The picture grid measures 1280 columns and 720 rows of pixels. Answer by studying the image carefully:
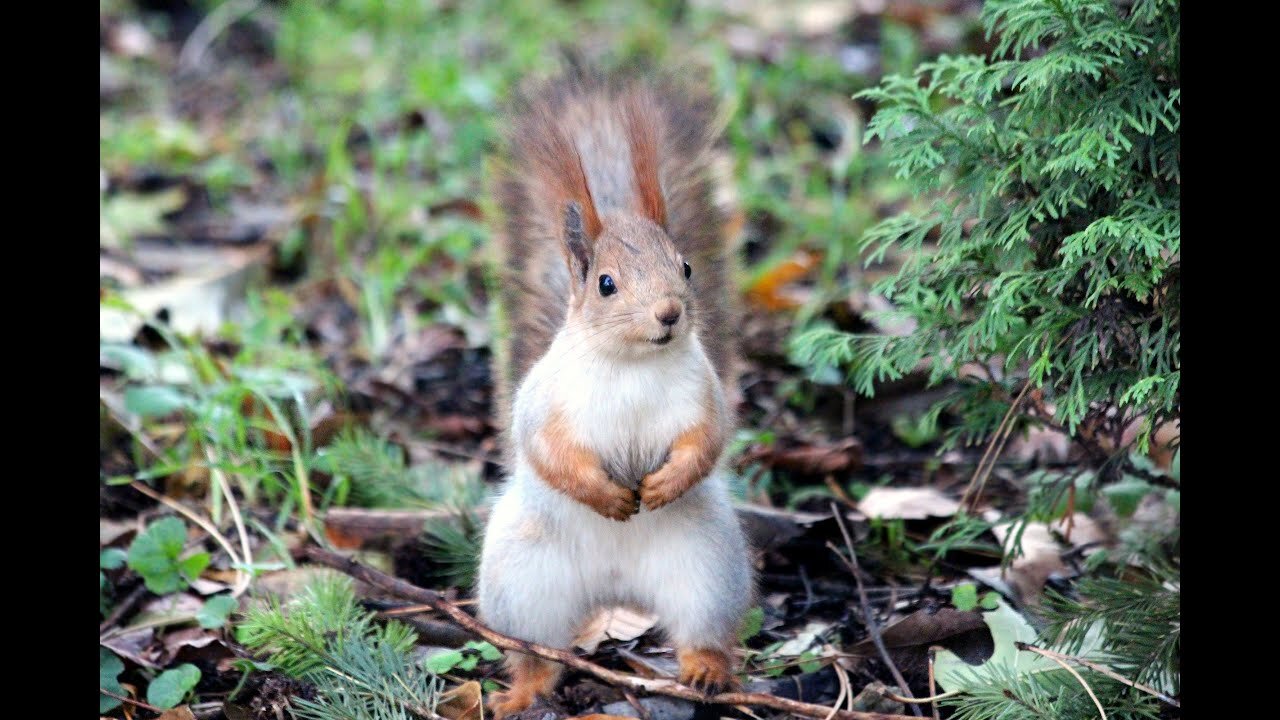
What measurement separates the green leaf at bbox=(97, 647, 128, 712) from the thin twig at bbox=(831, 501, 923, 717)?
106 cm

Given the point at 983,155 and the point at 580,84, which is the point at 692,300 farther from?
the point at 580,84

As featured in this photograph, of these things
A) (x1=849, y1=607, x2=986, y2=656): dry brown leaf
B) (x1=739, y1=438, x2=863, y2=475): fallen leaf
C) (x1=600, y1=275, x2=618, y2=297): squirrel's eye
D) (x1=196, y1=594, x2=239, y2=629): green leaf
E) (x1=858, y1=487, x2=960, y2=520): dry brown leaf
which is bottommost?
(x1=196, y1=594, x2=239, y2=629): green leaf

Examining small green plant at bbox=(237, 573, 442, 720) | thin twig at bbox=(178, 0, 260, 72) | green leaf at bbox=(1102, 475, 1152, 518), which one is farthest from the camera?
thin twig at bbox=(178, 0, 260, 72)

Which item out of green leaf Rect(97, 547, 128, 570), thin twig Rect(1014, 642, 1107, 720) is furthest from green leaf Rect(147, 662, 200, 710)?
thin twig Rect(1014, 642, 1107, 720)

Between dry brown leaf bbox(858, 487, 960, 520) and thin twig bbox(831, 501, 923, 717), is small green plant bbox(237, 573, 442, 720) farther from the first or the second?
dry brown leaf bbox(858, 487, 960, 520)

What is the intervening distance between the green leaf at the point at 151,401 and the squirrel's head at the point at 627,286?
1030 mm

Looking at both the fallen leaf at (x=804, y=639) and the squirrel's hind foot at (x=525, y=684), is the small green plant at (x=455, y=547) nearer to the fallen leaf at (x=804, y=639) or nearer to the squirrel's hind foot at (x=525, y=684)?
the squirrel's hind foot at (x=525, y=684)

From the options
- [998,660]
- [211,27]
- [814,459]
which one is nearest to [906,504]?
[814,459]

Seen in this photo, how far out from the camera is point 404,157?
3.73m

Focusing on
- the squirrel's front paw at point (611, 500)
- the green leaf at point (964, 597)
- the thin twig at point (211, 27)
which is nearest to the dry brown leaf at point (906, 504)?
the green leaf at point (964, 597)

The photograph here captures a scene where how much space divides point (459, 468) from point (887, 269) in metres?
1.42

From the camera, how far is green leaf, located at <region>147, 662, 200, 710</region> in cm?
185

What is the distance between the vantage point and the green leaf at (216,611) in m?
2.00

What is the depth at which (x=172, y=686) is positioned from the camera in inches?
73.6
